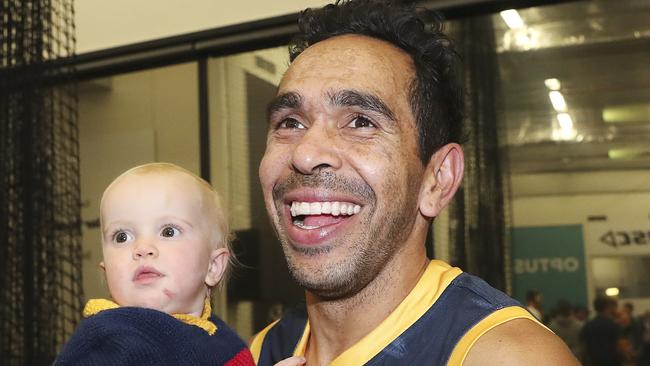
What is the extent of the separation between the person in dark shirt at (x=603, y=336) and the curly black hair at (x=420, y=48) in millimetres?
1263

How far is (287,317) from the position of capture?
139 centimetres

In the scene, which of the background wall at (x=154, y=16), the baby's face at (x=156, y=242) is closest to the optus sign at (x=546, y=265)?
the background wall at (x=154, y=16)

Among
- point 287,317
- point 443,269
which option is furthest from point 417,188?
point 287,317

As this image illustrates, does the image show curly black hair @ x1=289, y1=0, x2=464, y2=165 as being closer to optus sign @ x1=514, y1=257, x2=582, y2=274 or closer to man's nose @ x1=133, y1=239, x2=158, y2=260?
man's nose @ x1=133, y1=239, x2=158, y2=260

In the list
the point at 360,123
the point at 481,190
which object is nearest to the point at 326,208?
the point at 360,123

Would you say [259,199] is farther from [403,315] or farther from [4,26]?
[403,315]

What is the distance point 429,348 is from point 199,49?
2005 millimetres

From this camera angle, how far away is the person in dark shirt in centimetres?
237

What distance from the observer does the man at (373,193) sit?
1.10 meters

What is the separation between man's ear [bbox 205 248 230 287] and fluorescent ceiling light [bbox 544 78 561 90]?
58.5 inches

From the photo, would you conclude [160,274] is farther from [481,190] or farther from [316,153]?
[481,190]

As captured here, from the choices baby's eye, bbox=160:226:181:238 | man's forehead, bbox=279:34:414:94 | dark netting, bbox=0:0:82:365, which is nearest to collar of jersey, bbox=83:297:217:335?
baby's eye, bbox=160:226:181:238

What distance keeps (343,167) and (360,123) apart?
0.23 feet

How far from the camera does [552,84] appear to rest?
2.45 meters
